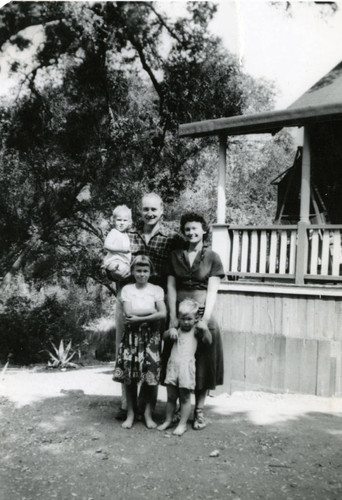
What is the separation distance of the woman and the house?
2778 mm

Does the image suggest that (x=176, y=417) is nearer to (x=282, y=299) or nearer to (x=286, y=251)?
(x=282, y=299)

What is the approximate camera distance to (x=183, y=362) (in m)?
4.38

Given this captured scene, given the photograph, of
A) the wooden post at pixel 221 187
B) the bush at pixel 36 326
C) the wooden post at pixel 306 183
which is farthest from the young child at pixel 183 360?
the bush at pixel 36 326

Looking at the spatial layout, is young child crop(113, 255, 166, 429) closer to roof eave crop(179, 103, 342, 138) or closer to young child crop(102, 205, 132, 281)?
young child crop(102, 205, 132, 281)

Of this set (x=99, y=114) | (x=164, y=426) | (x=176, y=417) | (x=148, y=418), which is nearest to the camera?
(x=164, y=426)

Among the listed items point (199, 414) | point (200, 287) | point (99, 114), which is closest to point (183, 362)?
point (199, 414)

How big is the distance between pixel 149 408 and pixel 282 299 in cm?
340

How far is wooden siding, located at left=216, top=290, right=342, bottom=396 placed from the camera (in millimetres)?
6875

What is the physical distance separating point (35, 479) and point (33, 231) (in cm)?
1348

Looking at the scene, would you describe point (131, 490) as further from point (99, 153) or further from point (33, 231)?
point (33, 231)

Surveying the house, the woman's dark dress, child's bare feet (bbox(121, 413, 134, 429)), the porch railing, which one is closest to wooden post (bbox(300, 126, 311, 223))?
the house

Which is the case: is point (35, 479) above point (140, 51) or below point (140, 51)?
below

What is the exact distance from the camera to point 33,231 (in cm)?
→ 1620

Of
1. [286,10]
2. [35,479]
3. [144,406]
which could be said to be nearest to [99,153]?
[286,10]
